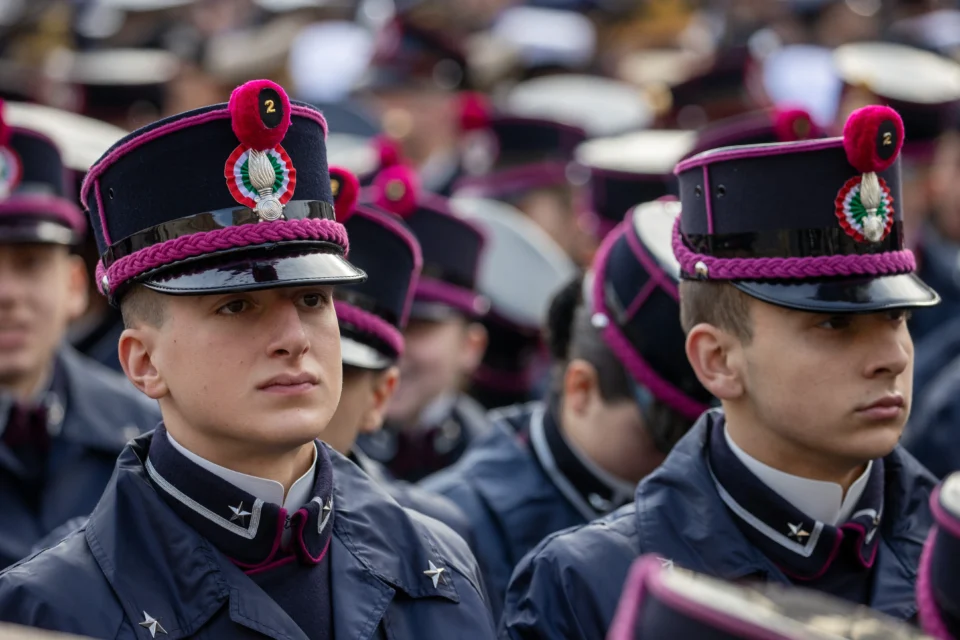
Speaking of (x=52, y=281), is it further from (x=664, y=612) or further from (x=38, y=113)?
(x=664, y=612)

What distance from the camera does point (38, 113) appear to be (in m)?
8.29

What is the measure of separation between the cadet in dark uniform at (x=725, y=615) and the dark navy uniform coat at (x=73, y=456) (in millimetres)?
3065

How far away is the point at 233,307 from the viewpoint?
3.38 metres

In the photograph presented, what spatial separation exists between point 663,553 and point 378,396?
1349mm

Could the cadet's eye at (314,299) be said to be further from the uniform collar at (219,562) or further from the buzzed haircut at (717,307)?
the buzzed haircut at (717,307)


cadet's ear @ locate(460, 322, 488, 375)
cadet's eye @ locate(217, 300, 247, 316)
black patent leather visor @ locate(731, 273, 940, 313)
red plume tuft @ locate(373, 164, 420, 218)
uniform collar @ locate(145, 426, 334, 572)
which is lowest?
cadet's ear @ locate(460, 322, 488, 375)

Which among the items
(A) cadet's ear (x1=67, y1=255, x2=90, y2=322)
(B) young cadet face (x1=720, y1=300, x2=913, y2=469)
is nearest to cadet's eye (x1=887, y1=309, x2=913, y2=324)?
(B) young cadet face (x1=720, y1=300, x2=913, y2=469)

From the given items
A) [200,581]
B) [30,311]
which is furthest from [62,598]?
[30,311]

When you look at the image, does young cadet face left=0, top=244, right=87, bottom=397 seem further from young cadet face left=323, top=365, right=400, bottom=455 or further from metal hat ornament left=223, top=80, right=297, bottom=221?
metal hat ornament left=223, top=80, right=297, bottom=221

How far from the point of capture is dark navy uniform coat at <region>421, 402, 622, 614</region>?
4953mm

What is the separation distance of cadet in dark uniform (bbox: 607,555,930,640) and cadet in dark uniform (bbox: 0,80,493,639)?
3.66 feet

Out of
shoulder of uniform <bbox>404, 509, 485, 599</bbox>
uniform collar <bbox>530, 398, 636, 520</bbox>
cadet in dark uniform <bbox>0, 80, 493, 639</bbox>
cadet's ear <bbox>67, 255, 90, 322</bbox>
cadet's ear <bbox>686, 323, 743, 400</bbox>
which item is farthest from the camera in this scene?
cadet's ear <bbox>67, 255, 90, 322</bbox>

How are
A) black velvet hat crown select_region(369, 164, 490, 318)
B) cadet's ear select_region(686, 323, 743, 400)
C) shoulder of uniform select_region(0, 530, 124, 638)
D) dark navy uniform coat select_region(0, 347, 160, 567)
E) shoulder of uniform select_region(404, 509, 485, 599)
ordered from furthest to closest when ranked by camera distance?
1. black velvet hat crown select_region(369, 164, 490, 318)
2. dark navy uniform coat select_region(0, 347, 160, 567)
3. cadet's ear select_region(686, 323, 743, 400)
4. shoulder of uniform select_region(404, 509, 485, 599)
5. shoulder of uniform select_region(0, 530, 124, 638)

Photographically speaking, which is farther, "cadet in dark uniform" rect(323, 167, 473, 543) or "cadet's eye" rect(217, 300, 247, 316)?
"cadet in dark uniform" rect(323, 167, 473, 543)
